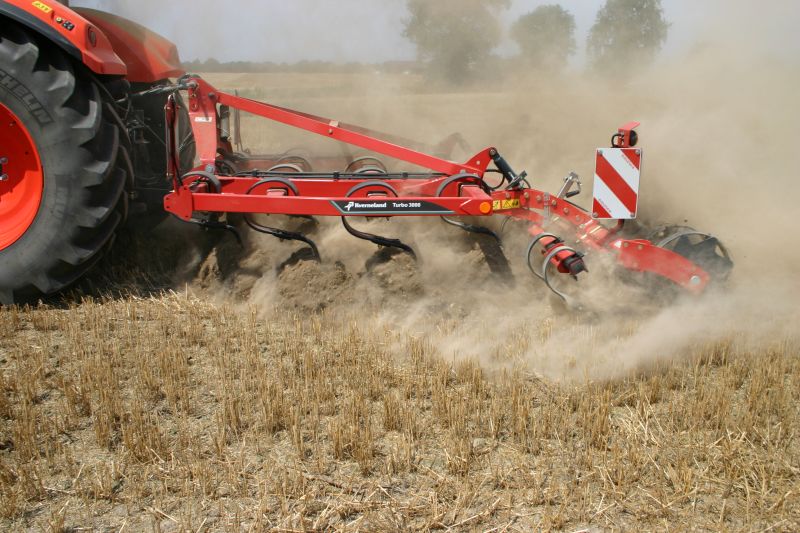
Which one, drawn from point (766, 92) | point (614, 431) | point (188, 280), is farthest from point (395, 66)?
point (614, 431)

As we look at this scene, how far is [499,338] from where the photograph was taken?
3.90m

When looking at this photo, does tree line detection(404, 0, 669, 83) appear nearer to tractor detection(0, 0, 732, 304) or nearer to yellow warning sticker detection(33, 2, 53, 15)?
tractor detection(0, 0, 732, 304)

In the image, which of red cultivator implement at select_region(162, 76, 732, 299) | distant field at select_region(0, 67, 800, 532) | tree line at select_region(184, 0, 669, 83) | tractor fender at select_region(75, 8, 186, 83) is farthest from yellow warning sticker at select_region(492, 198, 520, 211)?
tree line at select_region(184, 0, 669, 83)

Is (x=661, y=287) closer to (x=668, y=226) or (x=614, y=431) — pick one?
(x=668, y=226)

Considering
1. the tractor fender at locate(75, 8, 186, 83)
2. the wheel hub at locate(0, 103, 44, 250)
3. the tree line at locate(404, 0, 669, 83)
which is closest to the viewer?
the wheel hub at locate(0, 103, 44, 250)

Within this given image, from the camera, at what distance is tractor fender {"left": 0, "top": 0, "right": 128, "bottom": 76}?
12.6 feet

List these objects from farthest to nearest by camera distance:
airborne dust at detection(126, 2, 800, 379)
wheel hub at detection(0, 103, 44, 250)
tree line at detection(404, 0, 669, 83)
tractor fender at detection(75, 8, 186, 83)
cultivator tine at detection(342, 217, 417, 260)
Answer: tree line at detection(404, 0, 669, 83) → tractor fender at detection(75, 8, 186, 83) → cultivator tine at detection(342, 217, 417, 260) → wheel hub at detection(0, 103, 44, 250) → airborne dust at detection(126, 2, 800, 379)

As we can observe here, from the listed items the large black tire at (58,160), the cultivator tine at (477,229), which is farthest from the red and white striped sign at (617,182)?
the large black tire at (58,160)

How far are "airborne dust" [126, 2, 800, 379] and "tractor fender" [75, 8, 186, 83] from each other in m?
1.56

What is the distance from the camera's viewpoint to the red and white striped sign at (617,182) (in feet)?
13.5

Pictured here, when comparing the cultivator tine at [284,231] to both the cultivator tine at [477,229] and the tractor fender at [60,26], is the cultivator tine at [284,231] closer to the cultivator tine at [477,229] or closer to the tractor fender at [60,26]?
the cultivator tine at [477,229]

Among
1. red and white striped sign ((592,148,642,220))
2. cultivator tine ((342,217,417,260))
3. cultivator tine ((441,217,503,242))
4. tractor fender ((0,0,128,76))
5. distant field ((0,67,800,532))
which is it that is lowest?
distant field ((0,67,800,532))

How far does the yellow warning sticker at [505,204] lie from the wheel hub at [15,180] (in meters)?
2.66

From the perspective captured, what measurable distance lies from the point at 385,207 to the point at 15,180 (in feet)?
7.30
